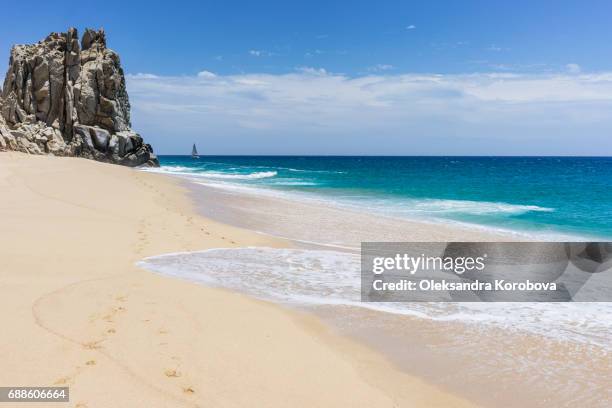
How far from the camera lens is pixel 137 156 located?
5697cm

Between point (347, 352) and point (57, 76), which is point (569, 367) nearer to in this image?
point (347, 352)

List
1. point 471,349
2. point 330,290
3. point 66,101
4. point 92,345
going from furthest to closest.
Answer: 1. point 66,101
2. point 330,290
3. point 471,349
4. point 92,345

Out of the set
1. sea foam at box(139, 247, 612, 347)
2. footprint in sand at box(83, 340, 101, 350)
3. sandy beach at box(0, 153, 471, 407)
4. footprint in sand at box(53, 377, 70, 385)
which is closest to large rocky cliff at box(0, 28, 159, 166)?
sea foam at box(139, 247, 612, 347)

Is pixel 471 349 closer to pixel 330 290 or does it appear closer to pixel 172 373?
pixel 330 290

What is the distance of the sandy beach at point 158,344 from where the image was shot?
12.8ft

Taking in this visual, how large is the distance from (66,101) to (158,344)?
5506 centimetres

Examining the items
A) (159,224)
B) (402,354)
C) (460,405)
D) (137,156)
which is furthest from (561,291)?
(137,156)

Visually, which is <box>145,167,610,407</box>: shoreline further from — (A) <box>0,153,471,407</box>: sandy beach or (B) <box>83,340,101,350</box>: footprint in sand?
(B) <box>83,340,101,350</box>: footprint in sand

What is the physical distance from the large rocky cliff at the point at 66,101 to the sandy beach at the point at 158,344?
153 ft

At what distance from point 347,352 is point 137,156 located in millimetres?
56772

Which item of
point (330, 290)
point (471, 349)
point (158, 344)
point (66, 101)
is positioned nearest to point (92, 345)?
point (158, 344)

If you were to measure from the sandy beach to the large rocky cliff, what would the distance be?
153 ft

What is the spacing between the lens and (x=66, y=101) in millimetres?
51281

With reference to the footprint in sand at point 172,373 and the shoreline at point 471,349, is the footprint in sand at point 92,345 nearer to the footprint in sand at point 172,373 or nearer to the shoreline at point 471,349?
Result: the footprint in sand at point 172,373
